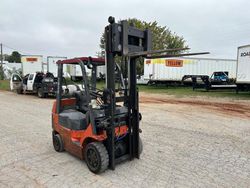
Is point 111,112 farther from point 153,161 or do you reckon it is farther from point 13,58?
point 13,58

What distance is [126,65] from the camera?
4621 mm

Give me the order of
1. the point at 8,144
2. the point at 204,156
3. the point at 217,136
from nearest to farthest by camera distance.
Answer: the point at 204,156 < the point at 8,144 < the point at 217,136

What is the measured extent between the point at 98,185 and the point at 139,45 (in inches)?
99.5

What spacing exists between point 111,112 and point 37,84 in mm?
15442

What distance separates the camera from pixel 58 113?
529 cm

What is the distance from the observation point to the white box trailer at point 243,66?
16.5m

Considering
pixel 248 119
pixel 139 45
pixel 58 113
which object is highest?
pixel 139 45

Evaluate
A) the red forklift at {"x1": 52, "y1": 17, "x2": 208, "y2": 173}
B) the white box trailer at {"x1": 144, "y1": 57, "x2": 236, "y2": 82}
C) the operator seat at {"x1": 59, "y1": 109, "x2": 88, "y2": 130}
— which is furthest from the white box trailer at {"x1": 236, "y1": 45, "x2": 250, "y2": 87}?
the operator seat at {"x1": 59, "y1": 109, "x2": 88, "y2": 130}

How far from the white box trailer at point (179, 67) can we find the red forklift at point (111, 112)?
2077 centimetres

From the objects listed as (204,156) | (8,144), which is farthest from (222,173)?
(8,144)

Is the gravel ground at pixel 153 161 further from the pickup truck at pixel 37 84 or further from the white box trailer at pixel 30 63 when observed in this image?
the white box trailer at pixel 30 63

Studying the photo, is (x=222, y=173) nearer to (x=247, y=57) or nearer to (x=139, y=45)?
(x=139, y=45)

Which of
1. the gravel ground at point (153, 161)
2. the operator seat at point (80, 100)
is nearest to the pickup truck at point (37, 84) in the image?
the gravel ground at point (153, 161)

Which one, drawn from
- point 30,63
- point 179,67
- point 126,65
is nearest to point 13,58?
point 30,63
